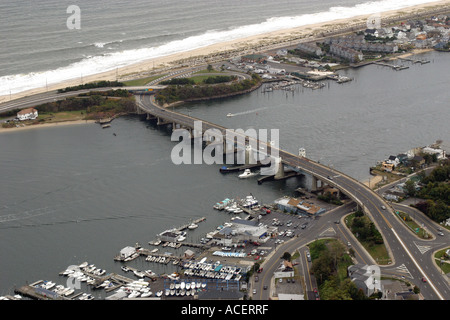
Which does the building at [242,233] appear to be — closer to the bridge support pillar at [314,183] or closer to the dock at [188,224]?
the dock at [188,224]

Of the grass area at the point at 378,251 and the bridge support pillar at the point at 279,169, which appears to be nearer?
the grass area at the point at 378,251

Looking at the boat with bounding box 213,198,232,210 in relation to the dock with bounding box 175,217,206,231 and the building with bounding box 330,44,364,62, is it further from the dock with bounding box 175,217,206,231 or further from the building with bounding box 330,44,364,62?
the building with bounding box 330,44,364,62

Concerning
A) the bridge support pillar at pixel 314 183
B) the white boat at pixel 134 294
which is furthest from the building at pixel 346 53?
the white boat at pixel 134 294

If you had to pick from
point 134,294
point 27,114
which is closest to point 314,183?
point 134,294

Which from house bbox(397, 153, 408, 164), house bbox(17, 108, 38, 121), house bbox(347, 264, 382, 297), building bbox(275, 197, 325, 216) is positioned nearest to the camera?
house bbox(347, 264, 382, 297)

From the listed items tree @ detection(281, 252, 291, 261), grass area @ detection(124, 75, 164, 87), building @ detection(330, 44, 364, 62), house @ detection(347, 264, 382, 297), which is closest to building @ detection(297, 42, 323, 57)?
building @ detection(330, 44, 364, 62)

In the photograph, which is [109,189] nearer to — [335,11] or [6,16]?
[6,16]
